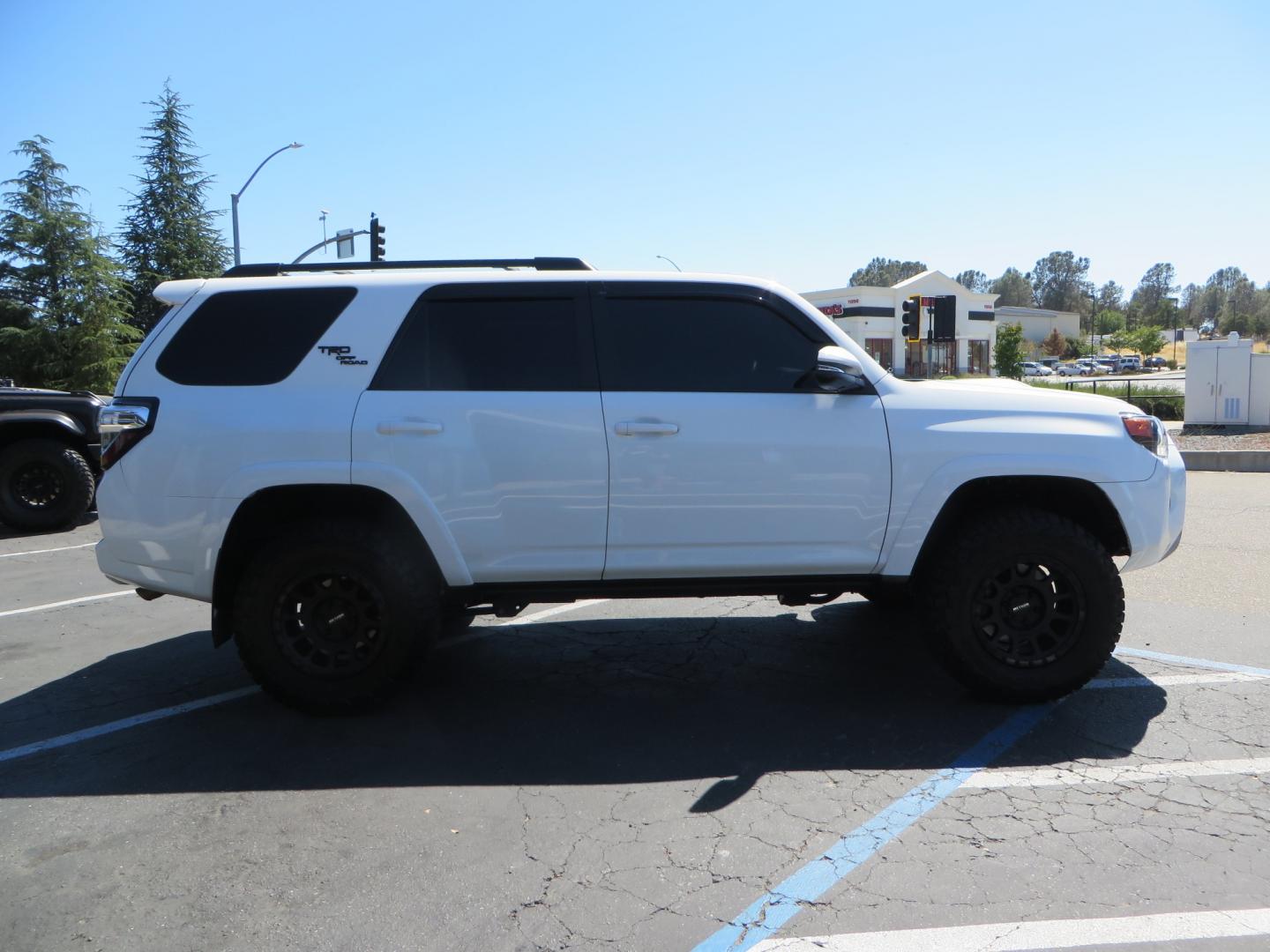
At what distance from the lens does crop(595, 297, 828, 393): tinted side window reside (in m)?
4.46

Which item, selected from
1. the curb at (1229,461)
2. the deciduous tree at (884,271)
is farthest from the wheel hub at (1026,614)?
the deciduous tree at (884,271)

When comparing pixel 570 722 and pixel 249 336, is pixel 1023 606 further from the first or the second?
pixel 249 336

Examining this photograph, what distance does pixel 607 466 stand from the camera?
14.3 feet

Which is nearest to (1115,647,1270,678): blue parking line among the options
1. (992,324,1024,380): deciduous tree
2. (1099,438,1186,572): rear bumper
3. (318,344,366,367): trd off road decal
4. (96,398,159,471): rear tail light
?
(1099,438,1186,572): rear bumper

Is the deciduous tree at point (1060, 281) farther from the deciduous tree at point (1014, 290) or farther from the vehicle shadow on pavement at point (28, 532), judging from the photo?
the vehicle shadow on pavement at point (28, 532)

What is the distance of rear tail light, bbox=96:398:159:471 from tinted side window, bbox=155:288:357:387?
0.57 ft

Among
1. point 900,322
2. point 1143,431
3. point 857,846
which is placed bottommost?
point 857,846

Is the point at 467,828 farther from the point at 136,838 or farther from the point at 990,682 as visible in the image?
the point at 990,682

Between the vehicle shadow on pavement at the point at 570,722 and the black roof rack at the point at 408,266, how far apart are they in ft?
6.86

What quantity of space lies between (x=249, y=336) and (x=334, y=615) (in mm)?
1345

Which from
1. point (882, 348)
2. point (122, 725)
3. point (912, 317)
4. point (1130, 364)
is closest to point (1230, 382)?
point (912, 317)

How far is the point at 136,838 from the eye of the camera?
3445mm

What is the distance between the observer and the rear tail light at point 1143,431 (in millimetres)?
4535

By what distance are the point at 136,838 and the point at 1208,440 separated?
1988cm
